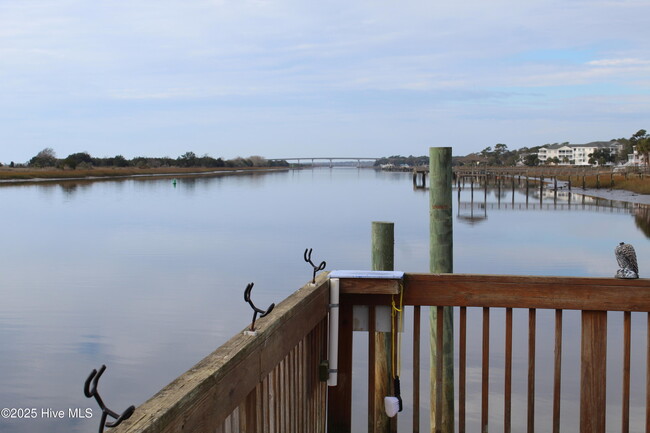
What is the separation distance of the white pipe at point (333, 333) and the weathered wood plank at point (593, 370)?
1506 mm

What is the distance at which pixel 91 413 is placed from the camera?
7895 millimetres

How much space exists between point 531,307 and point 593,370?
54 cm

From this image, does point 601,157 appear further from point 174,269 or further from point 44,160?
point 174,269

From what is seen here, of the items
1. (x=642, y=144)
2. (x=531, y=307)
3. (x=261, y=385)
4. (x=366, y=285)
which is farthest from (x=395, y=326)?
(x=642, y=144)

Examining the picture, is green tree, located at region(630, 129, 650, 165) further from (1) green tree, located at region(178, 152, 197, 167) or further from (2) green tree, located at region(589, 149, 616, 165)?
(1) green tree, located at region(178, 152, 197, 167)

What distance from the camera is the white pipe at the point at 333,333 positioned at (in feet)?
13.7

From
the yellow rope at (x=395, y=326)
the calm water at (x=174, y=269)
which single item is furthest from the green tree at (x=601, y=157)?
the yellow rope at (x=395, y=326)

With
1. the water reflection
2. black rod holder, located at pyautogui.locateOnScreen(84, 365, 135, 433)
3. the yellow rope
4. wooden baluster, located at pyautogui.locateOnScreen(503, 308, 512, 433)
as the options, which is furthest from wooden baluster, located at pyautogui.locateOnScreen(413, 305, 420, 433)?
the water reflection

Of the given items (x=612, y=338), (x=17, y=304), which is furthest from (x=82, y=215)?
(x=612, y=338)

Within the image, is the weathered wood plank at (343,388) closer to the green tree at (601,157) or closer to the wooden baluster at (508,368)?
the wooden baluster at (508,368)

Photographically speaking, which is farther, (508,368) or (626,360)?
(508,368)

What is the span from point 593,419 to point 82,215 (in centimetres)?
3694

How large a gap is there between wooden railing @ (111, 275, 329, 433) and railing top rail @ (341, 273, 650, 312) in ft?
1.80

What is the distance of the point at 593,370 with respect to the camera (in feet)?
13.6
